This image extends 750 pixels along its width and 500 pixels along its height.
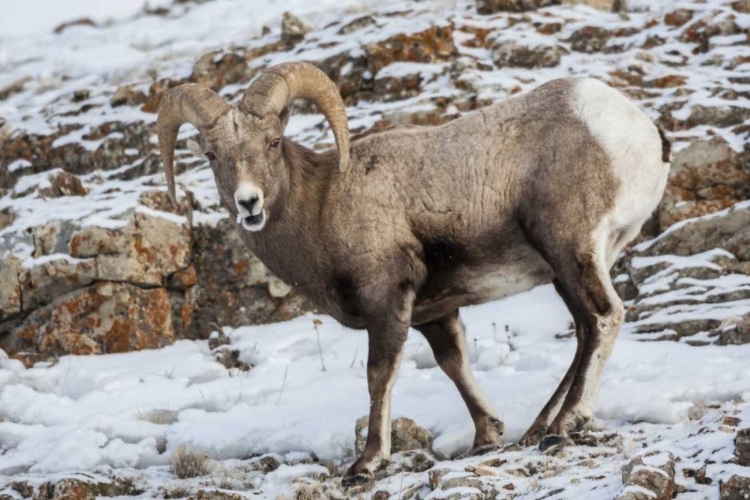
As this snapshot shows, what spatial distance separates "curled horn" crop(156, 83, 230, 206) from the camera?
6.92 meters

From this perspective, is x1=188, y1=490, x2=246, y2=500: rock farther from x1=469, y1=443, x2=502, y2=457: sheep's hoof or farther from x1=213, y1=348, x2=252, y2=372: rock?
x1=213, y1=348, x2=252, y2=372: rock

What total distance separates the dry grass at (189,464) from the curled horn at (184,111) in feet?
7.43

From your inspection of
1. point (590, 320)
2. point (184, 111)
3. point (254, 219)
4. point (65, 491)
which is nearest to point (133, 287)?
point (184, 111)

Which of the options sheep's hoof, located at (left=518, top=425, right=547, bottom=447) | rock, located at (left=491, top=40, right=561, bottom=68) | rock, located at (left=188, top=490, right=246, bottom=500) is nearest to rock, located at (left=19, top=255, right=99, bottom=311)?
rock, located at (left=188, top=490, right=246, bottom=500)

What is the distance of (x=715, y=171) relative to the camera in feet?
35.0

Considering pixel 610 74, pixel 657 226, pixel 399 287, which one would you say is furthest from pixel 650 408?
pixel 610 74

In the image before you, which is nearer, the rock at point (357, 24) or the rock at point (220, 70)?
the rock at point (220, 70)

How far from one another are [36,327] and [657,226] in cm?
744

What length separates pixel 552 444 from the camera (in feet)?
19.2

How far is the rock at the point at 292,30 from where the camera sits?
Result: 16.8 meters

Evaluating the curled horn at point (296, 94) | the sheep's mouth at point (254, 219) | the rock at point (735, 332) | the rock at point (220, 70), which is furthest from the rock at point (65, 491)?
the rock at point (220, 70)

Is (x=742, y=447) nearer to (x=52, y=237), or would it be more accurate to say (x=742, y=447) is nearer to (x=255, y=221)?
(x=255, y=221)

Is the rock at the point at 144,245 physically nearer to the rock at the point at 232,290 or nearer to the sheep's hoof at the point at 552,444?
the rock at the point at 232,290

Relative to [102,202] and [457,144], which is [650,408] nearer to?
Result: [457,144]
